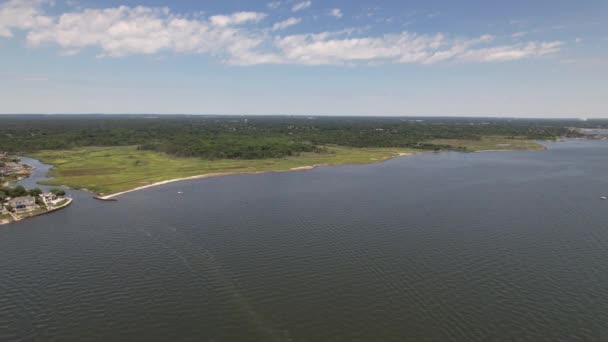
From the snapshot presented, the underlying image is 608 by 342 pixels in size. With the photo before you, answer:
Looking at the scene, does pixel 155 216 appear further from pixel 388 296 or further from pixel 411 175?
pixel 411 175

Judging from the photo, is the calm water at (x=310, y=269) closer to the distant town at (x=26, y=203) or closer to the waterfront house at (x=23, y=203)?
the distant town at (x=26, y=203)

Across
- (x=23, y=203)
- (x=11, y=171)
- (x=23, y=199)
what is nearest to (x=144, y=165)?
(x=11, y=171)

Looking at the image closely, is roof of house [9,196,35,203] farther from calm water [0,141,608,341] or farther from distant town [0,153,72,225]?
calm water [0,141,608,341]

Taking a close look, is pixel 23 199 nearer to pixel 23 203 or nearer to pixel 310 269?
pixel 23 203

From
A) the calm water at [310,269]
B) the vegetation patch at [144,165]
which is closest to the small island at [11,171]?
the vegetation patch at [144,165]

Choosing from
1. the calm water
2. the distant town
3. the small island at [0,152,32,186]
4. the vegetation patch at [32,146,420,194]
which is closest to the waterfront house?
the distant town
